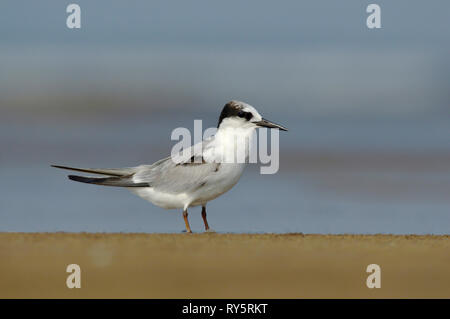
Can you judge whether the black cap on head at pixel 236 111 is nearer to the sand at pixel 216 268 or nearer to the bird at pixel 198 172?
the bird at pixel 198 172

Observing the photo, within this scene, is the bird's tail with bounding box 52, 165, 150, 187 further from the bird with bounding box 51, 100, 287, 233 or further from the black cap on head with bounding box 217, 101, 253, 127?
the black cap on head with bounding box 217, 101, 253, 127

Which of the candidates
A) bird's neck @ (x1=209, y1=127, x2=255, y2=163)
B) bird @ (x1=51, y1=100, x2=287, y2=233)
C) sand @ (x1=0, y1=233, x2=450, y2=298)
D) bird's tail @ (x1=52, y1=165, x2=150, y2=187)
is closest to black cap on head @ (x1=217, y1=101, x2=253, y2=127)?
bird @ (x1=51, y1=100, x2=287, y2=233)

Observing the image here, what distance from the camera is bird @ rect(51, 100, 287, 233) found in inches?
369

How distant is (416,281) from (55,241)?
3.19 m

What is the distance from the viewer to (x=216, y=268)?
6570mm

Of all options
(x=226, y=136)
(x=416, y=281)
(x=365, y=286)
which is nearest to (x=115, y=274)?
(x=365, y=286)

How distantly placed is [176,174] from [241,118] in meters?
1.01

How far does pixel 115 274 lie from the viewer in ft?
21.1

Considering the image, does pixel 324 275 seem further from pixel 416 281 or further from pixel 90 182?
pixel 90 182

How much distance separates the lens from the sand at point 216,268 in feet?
20.3

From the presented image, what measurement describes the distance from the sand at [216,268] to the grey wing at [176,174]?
1824 mm

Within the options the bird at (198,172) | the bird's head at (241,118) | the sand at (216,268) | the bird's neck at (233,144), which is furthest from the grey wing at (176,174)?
the sand at (216,268)

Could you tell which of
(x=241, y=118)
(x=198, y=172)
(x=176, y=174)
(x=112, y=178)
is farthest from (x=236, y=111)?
(x=112, y=178)

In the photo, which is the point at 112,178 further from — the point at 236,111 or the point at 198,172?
the point at 236,111
